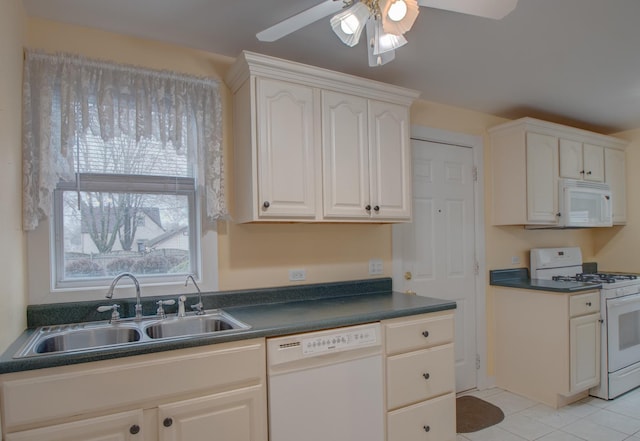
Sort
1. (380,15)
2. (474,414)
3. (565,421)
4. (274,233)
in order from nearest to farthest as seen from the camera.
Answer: (380,15), (274,233), (565,421), (474,414)

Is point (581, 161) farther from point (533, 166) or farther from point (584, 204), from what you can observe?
point (533, 166)

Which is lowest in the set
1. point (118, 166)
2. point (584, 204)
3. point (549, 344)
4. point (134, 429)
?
point (549, 344)

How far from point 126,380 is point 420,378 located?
1.47 meters

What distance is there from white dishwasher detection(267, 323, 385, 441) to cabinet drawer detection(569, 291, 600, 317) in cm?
181

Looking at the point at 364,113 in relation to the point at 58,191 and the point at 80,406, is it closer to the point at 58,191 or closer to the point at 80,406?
the point at 58,191

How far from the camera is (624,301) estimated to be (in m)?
3.12

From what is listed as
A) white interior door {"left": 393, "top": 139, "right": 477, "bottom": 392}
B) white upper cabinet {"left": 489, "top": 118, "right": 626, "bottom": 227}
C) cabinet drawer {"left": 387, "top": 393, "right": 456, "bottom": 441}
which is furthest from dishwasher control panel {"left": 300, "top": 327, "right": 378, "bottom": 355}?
white upper cabinet {"left": 489, "top": 118, "right": 626, "bottom": 227}

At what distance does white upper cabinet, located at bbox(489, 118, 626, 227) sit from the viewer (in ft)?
10.1

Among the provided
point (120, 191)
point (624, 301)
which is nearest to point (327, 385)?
point (120, 191)

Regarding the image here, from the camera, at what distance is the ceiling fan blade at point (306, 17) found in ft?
4.46

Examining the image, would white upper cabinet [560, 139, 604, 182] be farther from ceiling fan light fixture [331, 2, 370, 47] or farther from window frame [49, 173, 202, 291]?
window frame [49, 173, 202, 291]

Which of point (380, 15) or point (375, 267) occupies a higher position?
point (380, 15)

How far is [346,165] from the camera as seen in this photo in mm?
2211

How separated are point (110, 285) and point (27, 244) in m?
0.40
